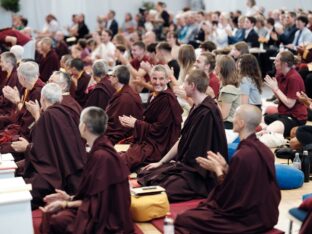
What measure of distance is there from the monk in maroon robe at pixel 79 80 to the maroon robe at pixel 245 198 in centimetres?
540

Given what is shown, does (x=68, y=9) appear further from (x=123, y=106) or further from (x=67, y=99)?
(x=67, y=99)

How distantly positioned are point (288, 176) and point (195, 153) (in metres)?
1.30

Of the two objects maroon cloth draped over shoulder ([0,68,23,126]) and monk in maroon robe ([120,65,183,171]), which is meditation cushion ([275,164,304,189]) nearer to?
monk in maroon robe ([120,65,183,171])

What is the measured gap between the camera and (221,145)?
6.31 meters

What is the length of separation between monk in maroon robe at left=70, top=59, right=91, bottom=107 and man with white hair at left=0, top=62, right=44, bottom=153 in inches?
77.0

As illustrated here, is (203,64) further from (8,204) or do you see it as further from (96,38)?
(96,38)

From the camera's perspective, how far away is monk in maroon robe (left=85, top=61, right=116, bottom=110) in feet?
30.3

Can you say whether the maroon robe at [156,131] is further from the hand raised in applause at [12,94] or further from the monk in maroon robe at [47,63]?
the monk in maroon robe at [47,63]

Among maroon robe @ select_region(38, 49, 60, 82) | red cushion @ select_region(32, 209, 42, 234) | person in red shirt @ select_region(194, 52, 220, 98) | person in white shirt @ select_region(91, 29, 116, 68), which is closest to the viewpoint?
red cushion @ select_region(32, 209, 42, 234)

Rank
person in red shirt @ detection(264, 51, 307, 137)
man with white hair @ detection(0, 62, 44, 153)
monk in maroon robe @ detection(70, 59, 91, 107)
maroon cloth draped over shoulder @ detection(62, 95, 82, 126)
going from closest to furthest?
1. maroon cloth draped over shoulder @ detection(62, 95, 82, 126)
2. man with white hair @ detection(0, 62, 44, 153)
3. person in red shirt @ detection(264, 51, 307, 137)
4. monk in maroon robe @ detection(70, 59, 91, 107)

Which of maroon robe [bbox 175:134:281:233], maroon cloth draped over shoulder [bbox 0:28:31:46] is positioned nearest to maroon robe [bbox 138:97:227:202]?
maroon robe [bbox 175:134:281:233]

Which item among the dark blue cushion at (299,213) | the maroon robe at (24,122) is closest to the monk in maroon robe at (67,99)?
the maroon robe at (24,122)

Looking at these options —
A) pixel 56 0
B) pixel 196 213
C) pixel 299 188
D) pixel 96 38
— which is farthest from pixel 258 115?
pixel 56 0

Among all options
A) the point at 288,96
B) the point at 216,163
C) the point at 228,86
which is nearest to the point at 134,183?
the point at 216,163
